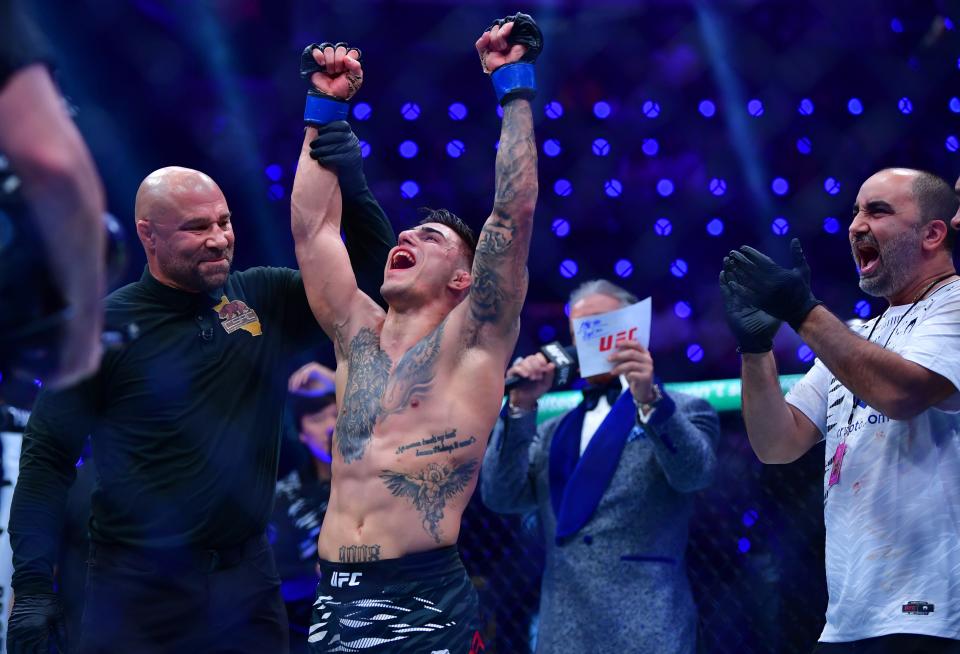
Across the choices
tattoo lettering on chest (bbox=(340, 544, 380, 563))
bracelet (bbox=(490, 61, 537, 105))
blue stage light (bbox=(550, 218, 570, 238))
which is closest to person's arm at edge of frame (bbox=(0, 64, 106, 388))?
tattoo lettering on chest (bbox=(340, 544, 380, 563))

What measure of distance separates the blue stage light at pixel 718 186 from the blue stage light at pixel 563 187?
469 mm

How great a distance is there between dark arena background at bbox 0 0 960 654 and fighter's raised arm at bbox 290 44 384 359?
4.30 ft

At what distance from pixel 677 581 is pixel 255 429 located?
108 cm

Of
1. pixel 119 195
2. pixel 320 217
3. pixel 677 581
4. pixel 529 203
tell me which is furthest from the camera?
pixel 119 195

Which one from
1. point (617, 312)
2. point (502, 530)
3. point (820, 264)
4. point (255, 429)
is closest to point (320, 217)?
point (255, 429)

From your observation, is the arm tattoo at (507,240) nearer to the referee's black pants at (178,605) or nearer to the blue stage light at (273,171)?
the referee's black pants at (178,605)

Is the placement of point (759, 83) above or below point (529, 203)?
above

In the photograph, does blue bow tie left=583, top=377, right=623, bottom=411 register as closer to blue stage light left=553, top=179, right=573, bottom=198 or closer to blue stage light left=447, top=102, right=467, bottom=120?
blue stage light left=553, top=179, right=573, bottom=198

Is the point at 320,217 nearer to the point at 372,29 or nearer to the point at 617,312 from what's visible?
the point at 617,312

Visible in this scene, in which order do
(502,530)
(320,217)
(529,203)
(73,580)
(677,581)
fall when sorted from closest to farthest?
(529,203) < (320,217) < (677,581) < (73,580) < (502,530)

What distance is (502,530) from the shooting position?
3.04m

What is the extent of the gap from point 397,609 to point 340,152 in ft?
3.02

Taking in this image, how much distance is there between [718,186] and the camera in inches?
134

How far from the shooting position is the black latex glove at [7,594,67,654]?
1.93m
